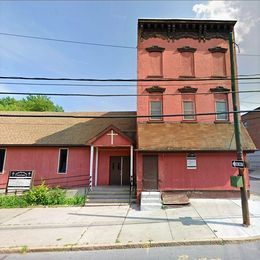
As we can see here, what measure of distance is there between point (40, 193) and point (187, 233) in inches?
349

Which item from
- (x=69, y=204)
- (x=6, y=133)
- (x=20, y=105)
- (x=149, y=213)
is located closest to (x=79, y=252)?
(x=149, y=213)

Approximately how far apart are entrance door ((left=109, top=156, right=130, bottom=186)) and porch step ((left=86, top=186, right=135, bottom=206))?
199 cm

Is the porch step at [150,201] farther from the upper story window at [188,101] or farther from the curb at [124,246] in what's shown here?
the upper story window at [188,101]

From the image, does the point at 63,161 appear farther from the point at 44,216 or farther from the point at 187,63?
the point at 187,63

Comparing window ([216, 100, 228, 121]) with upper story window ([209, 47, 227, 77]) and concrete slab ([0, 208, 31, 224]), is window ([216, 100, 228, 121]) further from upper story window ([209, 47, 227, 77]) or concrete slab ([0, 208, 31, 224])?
concrete slab ([0, 208, 31, 224])

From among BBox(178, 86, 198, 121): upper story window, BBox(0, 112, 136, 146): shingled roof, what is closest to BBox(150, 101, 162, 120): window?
BBox(178, 86, 198, 121): upper story window

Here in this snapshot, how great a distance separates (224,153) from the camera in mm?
12930

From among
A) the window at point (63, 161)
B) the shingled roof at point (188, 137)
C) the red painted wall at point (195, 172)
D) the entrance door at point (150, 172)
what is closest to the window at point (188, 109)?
the shingled roof at point (188, 137)

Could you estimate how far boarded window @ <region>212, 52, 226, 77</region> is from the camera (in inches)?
606

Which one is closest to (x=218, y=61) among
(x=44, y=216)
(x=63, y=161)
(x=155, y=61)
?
(x=155, y=61)

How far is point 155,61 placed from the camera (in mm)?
15391

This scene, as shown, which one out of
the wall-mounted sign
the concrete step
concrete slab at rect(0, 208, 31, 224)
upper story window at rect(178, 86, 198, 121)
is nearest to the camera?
concrete slab at rect(0, 208, 31, 224)

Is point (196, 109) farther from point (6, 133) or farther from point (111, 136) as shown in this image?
point (6, 133)

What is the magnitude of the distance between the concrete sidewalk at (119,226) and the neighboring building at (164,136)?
7.75ft
